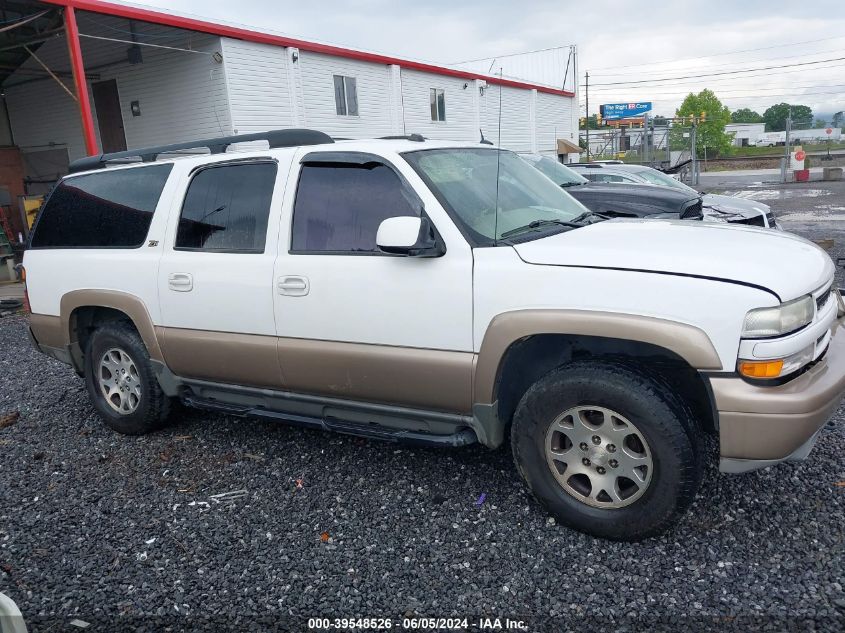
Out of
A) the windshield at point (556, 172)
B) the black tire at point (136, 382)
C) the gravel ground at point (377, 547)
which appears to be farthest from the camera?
the windshield at point (556, 172)

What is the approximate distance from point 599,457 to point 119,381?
3.46m

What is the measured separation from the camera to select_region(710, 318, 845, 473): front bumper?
2705mm

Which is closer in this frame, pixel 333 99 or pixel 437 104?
pixel 333 99

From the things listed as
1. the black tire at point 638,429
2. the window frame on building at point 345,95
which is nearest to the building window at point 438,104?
the window frame on building at point 345,95

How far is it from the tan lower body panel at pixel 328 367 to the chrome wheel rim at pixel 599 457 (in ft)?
1.62

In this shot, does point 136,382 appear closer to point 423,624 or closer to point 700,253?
point 423,624

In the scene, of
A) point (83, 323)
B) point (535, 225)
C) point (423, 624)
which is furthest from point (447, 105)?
point (423, 624)

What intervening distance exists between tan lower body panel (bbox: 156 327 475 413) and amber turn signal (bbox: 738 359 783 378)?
120cm

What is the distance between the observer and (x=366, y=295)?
350 cm

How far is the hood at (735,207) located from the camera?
9.10 m

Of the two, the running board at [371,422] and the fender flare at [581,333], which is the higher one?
the fender flare at [581,333]

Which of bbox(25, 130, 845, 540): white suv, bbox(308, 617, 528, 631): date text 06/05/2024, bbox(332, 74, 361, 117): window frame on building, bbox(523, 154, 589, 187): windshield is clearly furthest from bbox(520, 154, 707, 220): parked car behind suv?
bbox(332, 74, 361, 117): window frame on building

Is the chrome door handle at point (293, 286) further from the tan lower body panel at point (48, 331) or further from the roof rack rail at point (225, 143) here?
the tan lower body panel at point (48, 331)

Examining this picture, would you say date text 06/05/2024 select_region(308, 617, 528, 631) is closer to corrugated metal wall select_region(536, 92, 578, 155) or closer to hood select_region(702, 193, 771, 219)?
hood select_region(702, 193, 771, 219)
